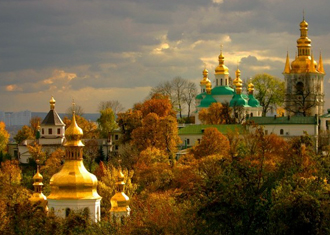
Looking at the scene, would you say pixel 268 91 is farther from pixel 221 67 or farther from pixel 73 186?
pixel 73 186

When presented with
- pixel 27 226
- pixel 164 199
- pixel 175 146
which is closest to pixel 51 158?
pixel 175 146

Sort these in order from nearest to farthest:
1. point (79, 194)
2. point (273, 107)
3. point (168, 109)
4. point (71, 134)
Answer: point (79, 194)
point (71, 134)
point (168, 109)
point (273, 107)

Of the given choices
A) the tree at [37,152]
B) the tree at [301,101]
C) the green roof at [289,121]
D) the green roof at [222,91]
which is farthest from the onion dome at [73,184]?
the green roof at [222,91]

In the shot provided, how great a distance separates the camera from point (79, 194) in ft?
147

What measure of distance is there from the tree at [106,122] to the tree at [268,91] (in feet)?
57.0

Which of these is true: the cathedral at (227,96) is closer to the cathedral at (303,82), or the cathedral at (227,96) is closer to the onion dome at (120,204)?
the cathedral at (303,82)

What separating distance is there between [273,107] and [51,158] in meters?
42.0

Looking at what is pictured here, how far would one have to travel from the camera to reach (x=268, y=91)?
111 metres

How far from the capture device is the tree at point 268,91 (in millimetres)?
109500

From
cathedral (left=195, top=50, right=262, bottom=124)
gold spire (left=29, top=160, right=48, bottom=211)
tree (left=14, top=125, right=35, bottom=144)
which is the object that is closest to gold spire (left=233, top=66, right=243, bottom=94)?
cathedral (left=195, top=50, right=262, bottom=124)

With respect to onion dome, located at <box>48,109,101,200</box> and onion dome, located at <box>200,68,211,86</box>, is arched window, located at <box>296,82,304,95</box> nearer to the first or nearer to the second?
onion dome, located at <box>200,68,211,86</box>

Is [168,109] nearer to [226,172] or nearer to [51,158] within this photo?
[51,158]

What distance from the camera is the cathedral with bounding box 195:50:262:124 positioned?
97.4m

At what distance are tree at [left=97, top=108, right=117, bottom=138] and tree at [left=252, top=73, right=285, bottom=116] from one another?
17.4m
